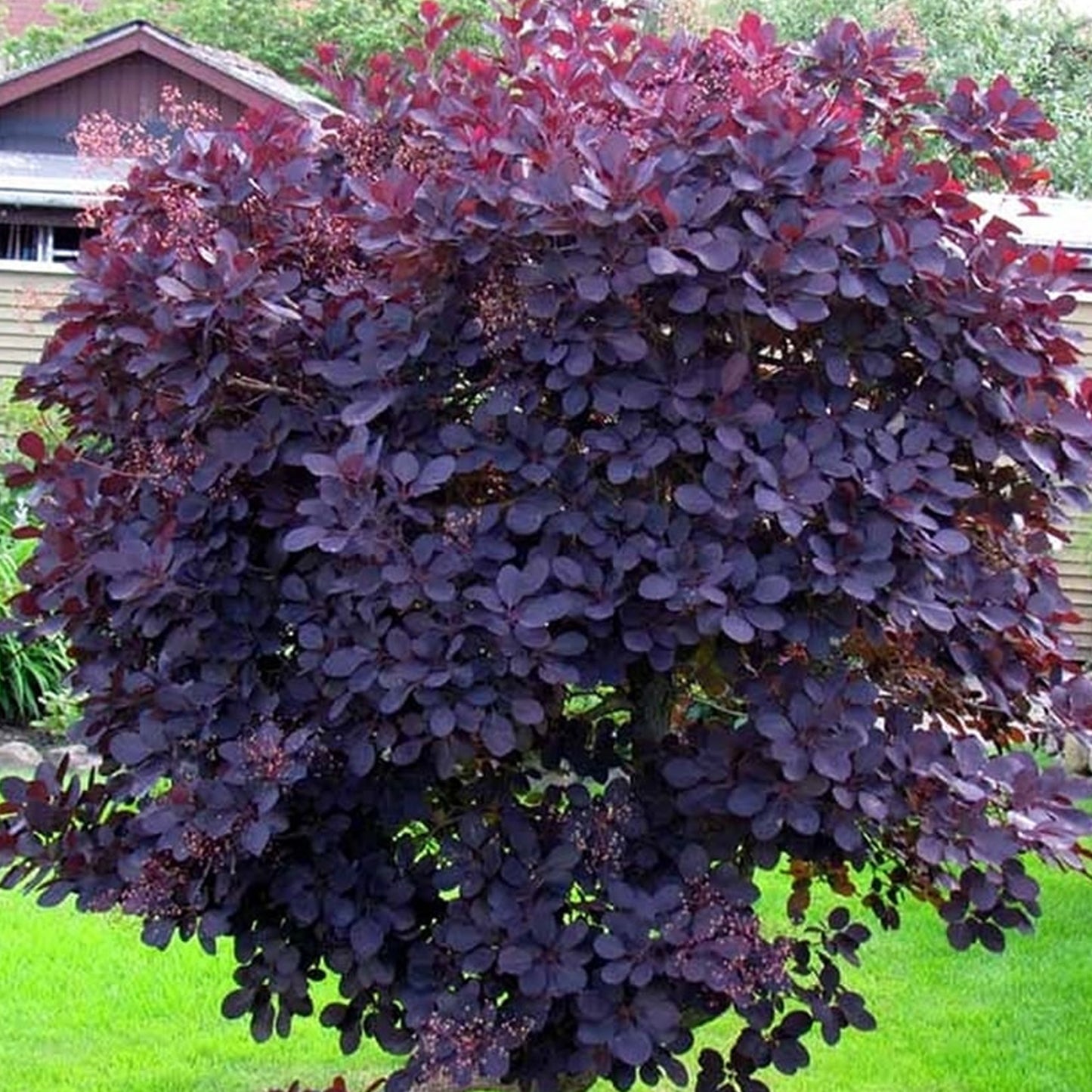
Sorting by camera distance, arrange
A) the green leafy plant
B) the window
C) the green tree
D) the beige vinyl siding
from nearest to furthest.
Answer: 1. the green leafy plant
2. the beige vinyl siding
3. the window
4. the green tree

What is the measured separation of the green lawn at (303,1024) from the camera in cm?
496

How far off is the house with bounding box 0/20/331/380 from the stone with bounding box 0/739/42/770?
22.7ft

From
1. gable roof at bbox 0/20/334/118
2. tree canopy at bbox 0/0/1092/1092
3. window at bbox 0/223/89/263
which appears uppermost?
tree canopy at bbox 0/0/1092/1092

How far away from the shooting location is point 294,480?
3.27 m

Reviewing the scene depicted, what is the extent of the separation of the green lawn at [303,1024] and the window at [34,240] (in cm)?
1023

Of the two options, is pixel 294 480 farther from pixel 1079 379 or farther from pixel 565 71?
pixel 1079 379

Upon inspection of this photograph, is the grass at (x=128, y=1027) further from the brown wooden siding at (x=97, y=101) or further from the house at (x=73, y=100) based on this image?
the brown wooden siding at (x=97, y=101)

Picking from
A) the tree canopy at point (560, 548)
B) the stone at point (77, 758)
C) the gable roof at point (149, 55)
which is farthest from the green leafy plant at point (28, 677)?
the gable roof at point (149, 55)

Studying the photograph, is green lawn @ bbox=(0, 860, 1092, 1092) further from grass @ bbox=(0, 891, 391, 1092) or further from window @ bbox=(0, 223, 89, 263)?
window @ bbox=(0, 223, 89, 263)

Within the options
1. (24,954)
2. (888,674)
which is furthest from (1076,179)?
(888,674)

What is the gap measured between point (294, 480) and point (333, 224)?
0.45 metres

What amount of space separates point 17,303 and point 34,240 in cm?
497

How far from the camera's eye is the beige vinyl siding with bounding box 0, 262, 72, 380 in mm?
11406

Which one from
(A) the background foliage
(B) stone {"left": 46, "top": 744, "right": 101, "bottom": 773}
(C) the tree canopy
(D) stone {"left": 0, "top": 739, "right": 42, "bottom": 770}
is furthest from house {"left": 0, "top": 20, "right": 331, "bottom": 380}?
(C) the tree canopy
